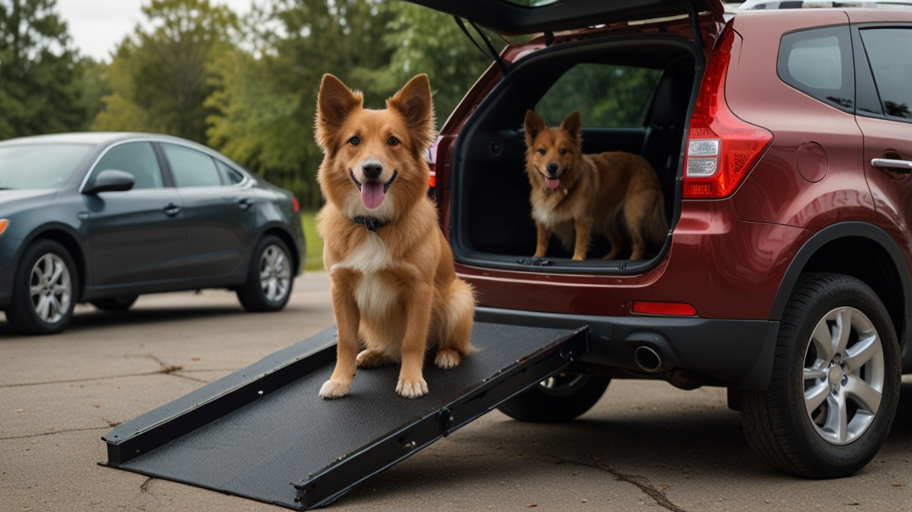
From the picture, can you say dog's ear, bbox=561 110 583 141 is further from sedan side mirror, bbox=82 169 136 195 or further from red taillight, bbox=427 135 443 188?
sedan side mirror, bbox=82 169 136 195

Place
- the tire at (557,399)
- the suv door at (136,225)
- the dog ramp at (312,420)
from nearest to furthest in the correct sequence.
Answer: the dog ramp at (312,420), the tire at (557,399), the suv door at (136,225)

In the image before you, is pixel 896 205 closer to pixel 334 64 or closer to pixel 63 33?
pixel 334 64

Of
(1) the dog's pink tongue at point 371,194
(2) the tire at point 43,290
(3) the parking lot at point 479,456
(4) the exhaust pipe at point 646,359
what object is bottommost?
(3) the parking lot at point 479,456

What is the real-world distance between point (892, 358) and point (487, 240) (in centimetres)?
229

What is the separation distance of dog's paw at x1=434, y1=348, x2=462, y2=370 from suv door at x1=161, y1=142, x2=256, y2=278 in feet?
18.4

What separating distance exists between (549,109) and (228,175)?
197 inches

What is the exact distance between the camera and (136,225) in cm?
893

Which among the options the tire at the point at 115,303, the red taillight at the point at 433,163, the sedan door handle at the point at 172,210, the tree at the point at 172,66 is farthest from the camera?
the tree at the point at 172,66

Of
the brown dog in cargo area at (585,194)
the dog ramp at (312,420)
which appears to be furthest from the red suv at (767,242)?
the brown dog in cargo area at (585,194)

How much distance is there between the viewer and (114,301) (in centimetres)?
1057

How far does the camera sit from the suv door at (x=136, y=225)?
340 inches

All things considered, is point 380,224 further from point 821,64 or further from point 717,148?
point 821,64

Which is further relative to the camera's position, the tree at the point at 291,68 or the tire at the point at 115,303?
the tree at the point at 291,68

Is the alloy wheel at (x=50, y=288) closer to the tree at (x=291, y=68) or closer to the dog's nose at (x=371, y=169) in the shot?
the dog's nose at (x=371, y=169)
